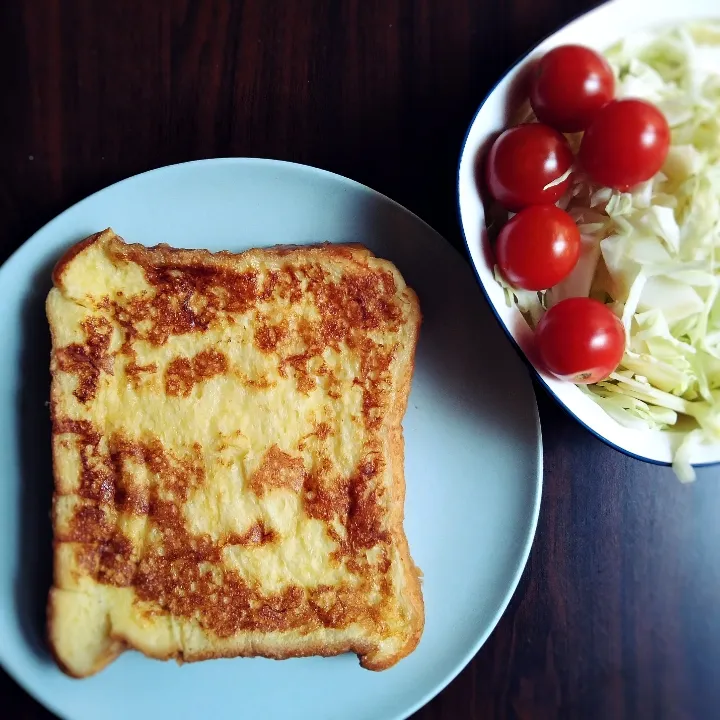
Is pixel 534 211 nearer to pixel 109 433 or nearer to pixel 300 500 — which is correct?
pixel 300 500

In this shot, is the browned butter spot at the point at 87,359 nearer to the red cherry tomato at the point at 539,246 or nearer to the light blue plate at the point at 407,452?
the light blue plate at the point at 407,452

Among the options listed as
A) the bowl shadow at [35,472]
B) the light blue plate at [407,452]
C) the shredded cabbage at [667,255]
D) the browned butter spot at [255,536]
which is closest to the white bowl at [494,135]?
the shredded cabbage at [667,255]

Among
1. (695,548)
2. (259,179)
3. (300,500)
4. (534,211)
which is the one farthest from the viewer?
(695,548)

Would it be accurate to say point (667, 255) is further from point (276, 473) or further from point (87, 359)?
point (87, 359)

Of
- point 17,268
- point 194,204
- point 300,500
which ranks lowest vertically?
point 300,500

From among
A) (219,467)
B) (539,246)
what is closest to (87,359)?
(219,467)

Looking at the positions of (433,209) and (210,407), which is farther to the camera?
(433,209)

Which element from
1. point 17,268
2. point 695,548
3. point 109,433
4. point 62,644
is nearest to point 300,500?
point 109,433
